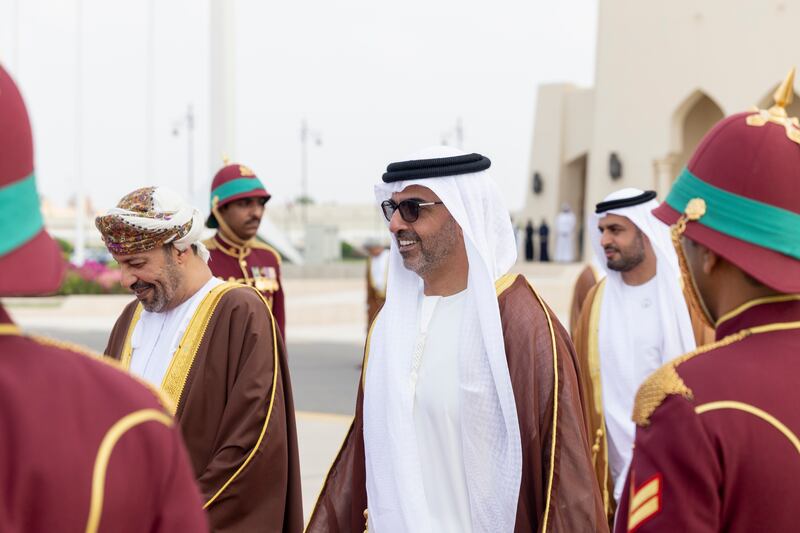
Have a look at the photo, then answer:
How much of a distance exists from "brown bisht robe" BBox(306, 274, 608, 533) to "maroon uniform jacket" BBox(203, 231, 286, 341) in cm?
450

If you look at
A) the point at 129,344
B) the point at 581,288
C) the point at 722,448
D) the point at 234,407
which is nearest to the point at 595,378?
the point at 581,288

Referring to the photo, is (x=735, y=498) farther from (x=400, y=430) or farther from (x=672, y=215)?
(x=400, y=430)

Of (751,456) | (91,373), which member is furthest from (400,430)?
(91,373)

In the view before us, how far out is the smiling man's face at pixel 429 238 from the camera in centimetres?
A: 381

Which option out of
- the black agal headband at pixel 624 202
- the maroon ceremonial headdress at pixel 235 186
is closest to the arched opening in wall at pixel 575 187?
the maroon ceremonial headdress at pixel 235 186

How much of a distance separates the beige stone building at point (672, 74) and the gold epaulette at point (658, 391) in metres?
27.7

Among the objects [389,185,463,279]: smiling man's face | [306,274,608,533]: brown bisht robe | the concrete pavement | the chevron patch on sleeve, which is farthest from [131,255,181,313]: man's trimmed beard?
the concrete pavement

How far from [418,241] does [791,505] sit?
1827mm

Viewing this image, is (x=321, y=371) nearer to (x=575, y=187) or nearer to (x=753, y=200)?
(x=753, y=200)

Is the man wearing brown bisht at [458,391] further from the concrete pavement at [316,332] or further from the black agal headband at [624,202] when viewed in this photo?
the concrete pavement at [316,332]

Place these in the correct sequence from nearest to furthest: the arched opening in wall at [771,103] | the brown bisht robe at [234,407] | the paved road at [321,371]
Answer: the brown bisht robe at [234,407] → the paved road at [321,371] → the arched opening in wall at [771,103]

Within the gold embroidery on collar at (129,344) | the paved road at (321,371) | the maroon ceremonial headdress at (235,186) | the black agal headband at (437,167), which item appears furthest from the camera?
the paved road at (321,371)

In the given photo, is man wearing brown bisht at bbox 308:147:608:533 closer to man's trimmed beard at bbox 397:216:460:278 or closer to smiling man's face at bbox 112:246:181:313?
man's trimmed beard at bbox 397:216:460:278

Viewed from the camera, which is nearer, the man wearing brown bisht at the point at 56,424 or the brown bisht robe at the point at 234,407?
the man wearing brown bisht at the point at 56,424
